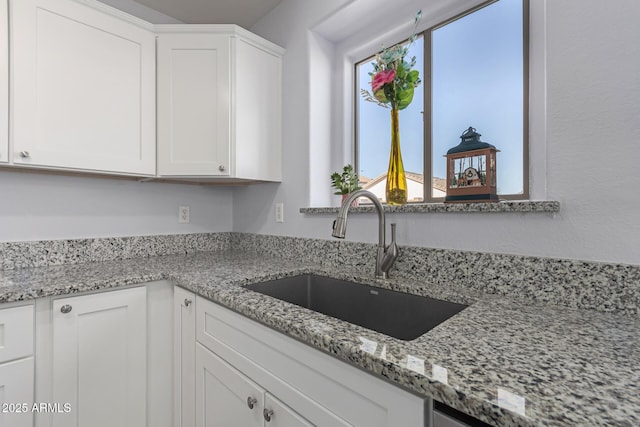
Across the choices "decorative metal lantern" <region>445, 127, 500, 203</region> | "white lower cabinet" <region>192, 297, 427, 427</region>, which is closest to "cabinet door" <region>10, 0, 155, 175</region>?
"white lower cabinet" <region>192, 297, 427, 427</region>

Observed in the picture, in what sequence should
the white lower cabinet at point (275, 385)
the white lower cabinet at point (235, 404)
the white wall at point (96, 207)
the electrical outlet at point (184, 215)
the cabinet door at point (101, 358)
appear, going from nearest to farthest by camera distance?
the white lower cabinet at point (275, 385) < the white lower cabinet at point (235, 404) < the cabinet door at point (101, 358) < the white wall at point (96, 207) < the electrical outlet at point (184, 215)

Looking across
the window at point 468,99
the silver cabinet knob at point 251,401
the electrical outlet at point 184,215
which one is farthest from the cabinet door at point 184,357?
the window at point 468,99

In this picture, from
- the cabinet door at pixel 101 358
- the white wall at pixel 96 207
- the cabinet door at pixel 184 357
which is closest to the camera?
the cabinet door at pixel 101 358

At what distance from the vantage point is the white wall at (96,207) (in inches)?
58.1

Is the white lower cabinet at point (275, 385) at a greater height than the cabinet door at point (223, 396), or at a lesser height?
greater

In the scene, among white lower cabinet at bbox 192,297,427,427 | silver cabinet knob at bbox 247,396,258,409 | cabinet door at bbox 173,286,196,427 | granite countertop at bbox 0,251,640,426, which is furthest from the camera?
cabinet door at bbox 173,286,196,427

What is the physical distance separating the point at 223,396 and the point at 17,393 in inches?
26.7

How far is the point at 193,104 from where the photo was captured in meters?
1.65

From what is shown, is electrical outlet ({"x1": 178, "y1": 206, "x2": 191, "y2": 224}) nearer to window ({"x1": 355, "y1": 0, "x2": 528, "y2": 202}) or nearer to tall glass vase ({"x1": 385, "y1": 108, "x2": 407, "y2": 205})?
window ({"x1": 355, "y1": 0, "x2": 528, "y2": 202})

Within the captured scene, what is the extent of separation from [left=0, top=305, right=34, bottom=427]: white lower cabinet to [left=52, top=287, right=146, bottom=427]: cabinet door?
68 millimetres

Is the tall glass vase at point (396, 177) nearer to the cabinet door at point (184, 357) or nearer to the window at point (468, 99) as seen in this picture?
the window at point (468, 99)

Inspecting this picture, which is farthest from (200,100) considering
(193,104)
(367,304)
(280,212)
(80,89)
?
(367,304)

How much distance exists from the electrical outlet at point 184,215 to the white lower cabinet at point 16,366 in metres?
1.01

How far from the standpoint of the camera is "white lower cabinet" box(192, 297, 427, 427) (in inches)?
23.7
